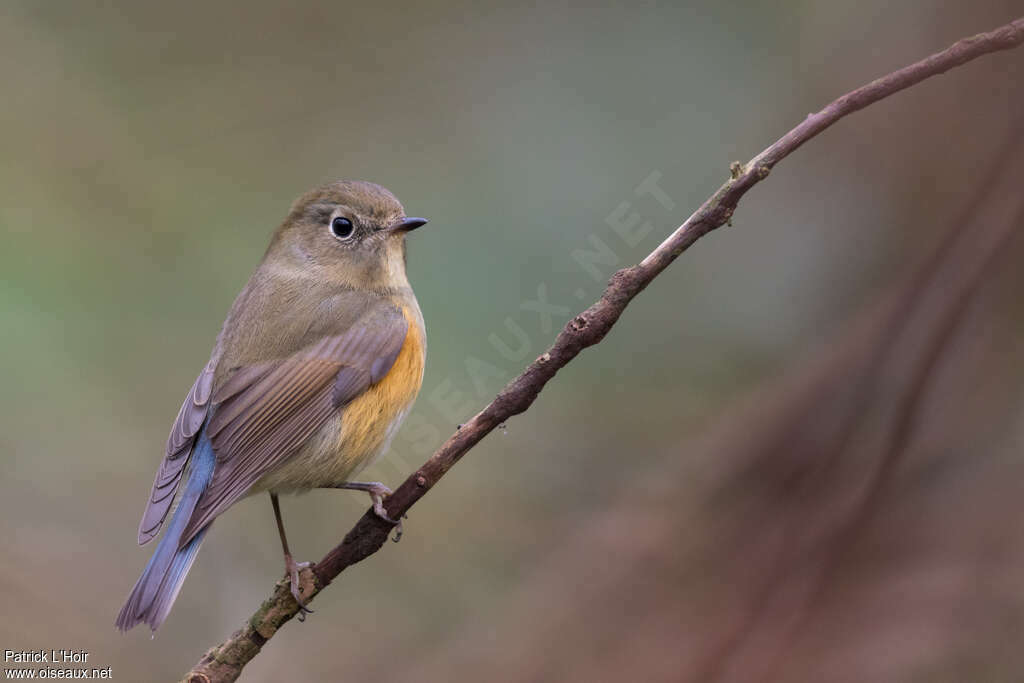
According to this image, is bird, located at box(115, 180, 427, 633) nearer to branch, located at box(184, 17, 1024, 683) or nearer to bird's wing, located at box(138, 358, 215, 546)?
bird's wing, located at box(138, 358, 215, 546)

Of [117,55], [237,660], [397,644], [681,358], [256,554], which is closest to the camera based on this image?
[237,660]

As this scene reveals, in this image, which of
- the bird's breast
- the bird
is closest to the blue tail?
the bird

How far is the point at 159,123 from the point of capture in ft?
14.4

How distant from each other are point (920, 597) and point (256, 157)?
3439mm

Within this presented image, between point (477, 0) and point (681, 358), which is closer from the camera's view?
point (681, 358)

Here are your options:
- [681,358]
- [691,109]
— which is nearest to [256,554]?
[681,358]

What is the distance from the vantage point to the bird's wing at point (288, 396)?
300 cm

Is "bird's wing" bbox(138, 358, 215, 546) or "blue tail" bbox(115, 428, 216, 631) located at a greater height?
"bird's wing" bbox(138, 358, 215, 546)

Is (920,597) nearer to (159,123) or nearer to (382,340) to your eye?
(382,340)

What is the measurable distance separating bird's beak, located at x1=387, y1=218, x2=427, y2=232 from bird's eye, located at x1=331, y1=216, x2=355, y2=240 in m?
0.18

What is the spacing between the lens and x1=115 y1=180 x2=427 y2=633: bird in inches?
113

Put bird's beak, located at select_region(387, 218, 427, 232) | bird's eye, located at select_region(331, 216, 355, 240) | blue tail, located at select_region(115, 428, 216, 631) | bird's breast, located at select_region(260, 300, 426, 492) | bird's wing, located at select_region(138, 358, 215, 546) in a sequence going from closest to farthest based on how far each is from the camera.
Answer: blue tail, located at select_region(115, 428, 216, 631)
bird's wing, located at select_region(138, 358, 215, 546)
bird's breast, located at select_region(260, 300, 426, 492)
bird's beak, located at select_region(387, 218, 427, 232)
bird's eye, located at select_region(331, 216, 355, 240)

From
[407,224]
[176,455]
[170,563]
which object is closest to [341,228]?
[407,224]

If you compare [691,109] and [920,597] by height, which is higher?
[691,109]
